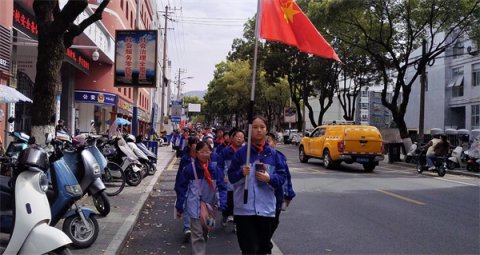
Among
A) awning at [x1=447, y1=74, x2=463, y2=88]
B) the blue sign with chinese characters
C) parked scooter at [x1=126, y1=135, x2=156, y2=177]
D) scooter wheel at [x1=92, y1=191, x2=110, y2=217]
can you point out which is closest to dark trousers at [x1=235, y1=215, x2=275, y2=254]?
scooter wheel at [x1=92, y1=191, x2=110, y2=217]

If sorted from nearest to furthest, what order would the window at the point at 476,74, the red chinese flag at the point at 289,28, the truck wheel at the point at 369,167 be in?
the red chinese flag at the point at 289,28, the truck wheel at the point at 369,167, the window at the point at 476,74

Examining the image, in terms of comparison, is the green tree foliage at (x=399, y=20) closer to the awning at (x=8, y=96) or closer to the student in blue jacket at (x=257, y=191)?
the awning at (x=8, y=96)

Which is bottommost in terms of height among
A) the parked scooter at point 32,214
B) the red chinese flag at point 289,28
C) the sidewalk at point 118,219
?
the sidewalk at point 118,219

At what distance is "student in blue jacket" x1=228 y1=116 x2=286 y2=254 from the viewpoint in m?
4.51

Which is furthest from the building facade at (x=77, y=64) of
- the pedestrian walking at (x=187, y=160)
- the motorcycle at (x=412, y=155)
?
the motorcycle at (x=412, y=155)

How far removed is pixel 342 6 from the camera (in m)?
23.2

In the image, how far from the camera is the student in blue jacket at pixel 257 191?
14.8ft

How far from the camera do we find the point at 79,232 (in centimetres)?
608

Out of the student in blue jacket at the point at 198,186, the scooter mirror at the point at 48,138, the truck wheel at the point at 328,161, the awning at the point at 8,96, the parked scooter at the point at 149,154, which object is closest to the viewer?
the student in blue jacket at the point at 198,186

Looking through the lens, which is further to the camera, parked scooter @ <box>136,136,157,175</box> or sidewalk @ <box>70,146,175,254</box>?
parked scooter @ <box>136,136,157,175</box>

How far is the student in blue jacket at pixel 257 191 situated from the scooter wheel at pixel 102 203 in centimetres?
367

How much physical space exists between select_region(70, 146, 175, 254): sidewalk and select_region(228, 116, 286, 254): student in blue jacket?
205 centimetres

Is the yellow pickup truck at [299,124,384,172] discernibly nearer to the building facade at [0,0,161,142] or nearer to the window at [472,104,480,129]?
the building facade at [0,0,161,142]

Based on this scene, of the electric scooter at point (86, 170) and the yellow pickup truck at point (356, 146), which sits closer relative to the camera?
the electric scooter at point (86, 170)
